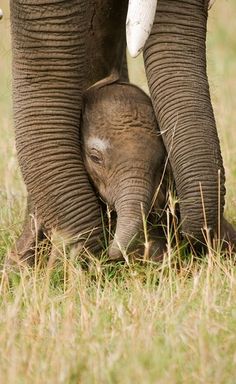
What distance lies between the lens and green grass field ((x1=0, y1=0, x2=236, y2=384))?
4809 mm

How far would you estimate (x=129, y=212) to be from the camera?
21.9 ft

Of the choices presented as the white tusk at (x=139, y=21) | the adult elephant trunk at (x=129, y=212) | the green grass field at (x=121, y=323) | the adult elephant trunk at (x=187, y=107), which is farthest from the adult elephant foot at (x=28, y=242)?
the white tusk at (x=139, y=21)

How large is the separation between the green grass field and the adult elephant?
0.28 m

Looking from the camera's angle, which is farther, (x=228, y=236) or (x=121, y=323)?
(x=228, y=236)

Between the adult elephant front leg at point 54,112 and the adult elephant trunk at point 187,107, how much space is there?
392 mm

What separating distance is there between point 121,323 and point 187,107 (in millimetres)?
1527

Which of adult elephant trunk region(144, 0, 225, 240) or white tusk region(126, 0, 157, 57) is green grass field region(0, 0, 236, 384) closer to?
adult elephant trunk region(144, 0, 225, 240)

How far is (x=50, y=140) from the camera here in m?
6.78

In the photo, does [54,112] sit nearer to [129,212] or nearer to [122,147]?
[122,147]

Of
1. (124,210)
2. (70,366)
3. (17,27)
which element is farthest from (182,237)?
(70,366)

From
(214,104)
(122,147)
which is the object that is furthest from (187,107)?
(214,104)

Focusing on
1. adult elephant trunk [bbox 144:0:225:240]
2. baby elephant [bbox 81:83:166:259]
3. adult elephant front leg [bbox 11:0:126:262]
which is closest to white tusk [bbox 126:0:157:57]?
adult elephant trunk [bbox 144:0:225:240]

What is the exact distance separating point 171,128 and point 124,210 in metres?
0.46

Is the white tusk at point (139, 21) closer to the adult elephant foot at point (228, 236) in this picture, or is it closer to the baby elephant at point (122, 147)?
the baby elephant at point (122, 147)
